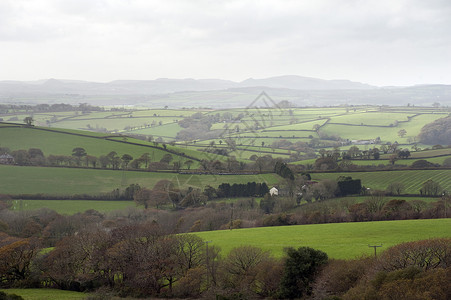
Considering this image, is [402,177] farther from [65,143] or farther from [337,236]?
[65,143]

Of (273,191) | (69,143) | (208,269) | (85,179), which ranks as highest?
(69,143)

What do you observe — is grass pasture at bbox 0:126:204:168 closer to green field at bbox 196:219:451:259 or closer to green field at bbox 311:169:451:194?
green field at bbox 311:169:451:194

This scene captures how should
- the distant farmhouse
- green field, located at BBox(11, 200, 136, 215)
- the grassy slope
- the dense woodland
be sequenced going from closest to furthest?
the dense woodland < green field, located at BBox(11, 200, 136, 215) < the distant farmhouse < the grassy slope

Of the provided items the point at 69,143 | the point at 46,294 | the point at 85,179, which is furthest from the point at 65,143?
the point at 46,294

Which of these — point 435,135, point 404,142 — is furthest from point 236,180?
point 435,135

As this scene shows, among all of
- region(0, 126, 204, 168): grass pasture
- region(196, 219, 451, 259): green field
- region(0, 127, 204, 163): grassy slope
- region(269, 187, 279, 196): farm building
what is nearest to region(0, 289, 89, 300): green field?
region(196, 219, 451, 259): green field

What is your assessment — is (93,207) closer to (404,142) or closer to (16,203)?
(16,203)
